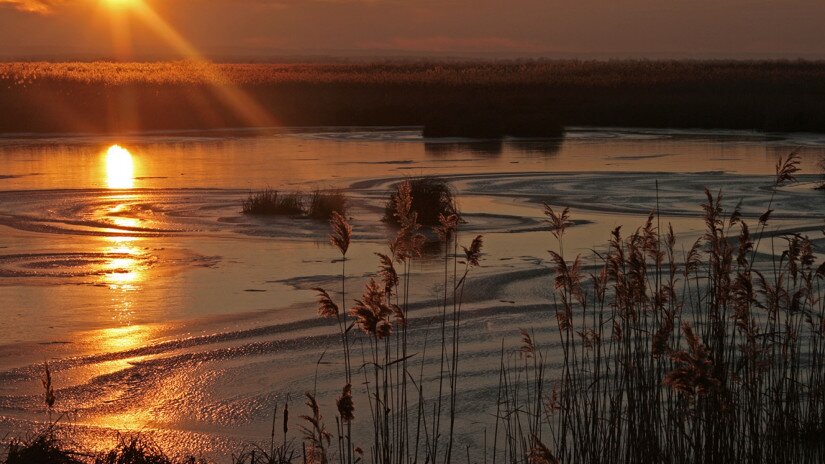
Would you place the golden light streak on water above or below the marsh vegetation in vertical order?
above

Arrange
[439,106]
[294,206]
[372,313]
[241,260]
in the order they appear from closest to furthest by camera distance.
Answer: [372,313]
[241,260]
[294,206]
[439,106]

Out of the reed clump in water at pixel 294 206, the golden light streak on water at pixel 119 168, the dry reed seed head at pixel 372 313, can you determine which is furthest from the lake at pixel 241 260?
the dry reed seed head at pixel 372 313

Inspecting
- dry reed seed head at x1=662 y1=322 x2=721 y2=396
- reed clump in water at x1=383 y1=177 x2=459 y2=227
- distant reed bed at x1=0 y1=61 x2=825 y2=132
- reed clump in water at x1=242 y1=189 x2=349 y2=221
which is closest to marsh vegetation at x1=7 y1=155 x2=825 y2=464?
dry reed seed head at x1=662 y1=322 x2=721 y2=396

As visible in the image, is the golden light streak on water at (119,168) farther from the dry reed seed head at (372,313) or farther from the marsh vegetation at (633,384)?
the dry reed seed head at (372,313)

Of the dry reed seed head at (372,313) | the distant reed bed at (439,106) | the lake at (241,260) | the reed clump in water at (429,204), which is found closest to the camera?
the dry reed seed head at (372,313)

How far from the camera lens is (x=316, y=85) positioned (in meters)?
55.5

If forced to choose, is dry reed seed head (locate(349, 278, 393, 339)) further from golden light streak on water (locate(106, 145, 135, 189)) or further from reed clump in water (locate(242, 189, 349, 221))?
golden light streak on water (locate(106, 145, 135, 189))

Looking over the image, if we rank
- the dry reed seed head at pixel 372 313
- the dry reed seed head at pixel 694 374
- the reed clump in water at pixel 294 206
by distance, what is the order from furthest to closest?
the reed clump in water at pixel 294 206 → the dry reed seed head at pixel 372 313 → the dry reed seed head at pixel 694 374

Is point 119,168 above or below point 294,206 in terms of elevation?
above

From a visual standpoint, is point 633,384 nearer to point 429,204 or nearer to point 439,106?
point 429,204

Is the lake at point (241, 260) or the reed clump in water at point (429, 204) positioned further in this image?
the reed clump in water at point (429, 204)

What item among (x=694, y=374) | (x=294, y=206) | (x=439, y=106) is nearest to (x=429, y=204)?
(x=294, y=206)

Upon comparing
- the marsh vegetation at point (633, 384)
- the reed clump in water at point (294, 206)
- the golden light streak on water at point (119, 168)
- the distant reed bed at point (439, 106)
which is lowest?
the marsh vegetation at point (633, 384)

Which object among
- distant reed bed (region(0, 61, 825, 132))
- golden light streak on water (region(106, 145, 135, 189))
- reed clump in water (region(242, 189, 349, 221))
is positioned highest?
distant reed bed (region(0, 61, 825, 132))
